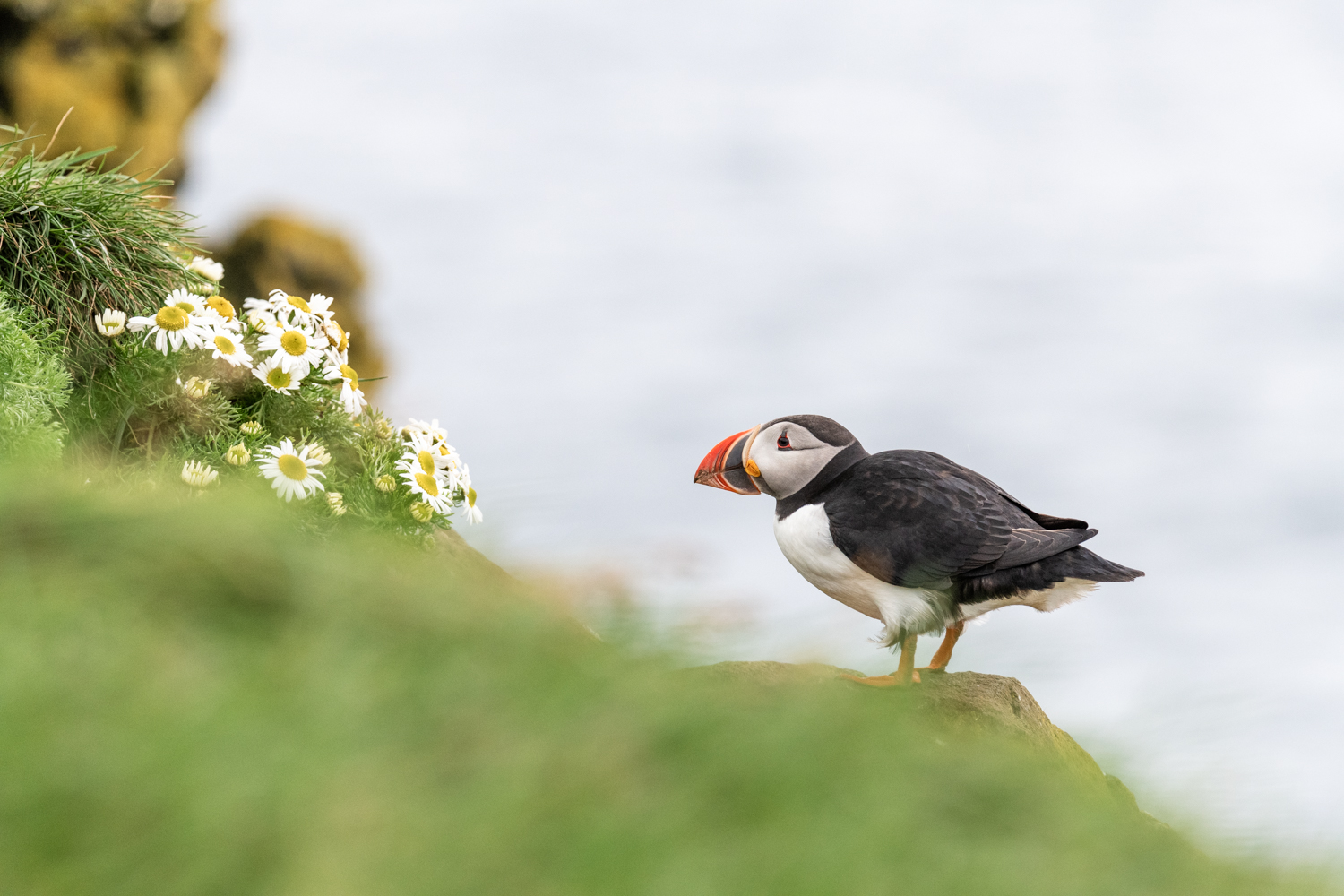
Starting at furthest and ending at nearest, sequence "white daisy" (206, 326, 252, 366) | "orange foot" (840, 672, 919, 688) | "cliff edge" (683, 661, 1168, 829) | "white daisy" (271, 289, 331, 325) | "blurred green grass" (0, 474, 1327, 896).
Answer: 1. "white daisy" (271, 289, 331, 325)
2. "white daisy" (206, 326, 252, 366)
3. "orange foot" (840, 672, 919, 688)
4. "cliff edge" (683, 661, 1168, 829)
5. "blurred green grass" (0, 474, 1327, 896)

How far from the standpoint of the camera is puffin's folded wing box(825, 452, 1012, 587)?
4.73 m

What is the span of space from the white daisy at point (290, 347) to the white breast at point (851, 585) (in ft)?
10.3

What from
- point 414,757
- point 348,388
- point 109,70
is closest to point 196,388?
point 348,388

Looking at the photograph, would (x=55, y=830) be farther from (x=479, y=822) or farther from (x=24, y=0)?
(x=24, y=0)

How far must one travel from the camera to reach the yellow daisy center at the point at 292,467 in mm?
5758

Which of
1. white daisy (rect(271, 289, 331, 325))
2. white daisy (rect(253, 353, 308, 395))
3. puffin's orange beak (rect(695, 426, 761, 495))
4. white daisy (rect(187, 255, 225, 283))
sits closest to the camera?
puffin's orange beak (rect(695, 426, 761, 495))

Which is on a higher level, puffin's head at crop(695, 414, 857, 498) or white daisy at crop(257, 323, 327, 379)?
white daisy at crop(257, 323, 327, 379)

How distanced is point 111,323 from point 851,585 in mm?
4688

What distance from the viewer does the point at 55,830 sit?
6.30 feet

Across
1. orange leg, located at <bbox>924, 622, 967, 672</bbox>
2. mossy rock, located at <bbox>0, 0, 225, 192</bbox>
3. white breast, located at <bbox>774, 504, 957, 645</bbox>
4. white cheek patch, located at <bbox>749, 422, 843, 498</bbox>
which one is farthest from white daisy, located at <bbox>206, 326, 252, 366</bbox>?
mossy rock, located at <bbox>0, 0, 225, 192</bbox>

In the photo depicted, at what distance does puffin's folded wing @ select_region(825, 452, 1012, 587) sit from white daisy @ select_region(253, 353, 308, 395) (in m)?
3.43

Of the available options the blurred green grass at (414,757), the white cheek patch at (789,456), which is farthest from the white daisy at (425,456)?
the blurred green grass at (414,757)

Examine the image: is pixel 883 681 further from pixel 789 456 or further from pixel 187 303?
pixel 187 303

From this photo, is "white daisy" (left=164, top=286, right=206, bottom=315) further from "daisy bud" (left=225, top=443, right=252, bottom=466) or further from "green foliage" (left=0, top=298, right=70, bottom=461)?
"daisy bud" (left=225, top=443, right=252, bottom=466)
